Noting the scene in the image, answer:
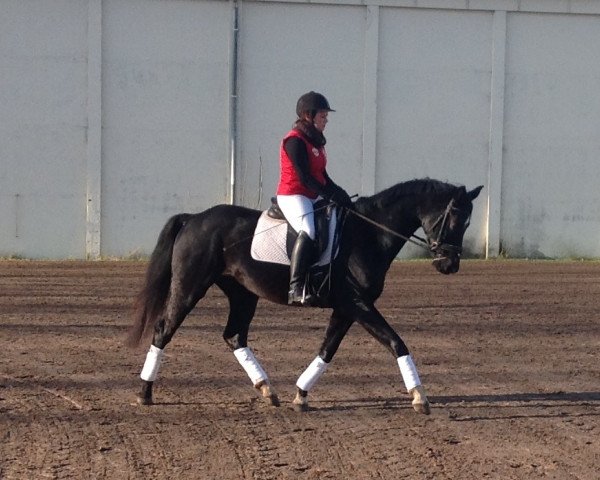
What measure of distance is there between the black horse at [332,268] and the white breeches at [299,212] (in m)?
0.34

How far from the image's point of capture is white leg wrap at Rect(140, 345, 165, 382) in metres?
9.06

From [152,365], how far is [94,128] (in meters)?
15.4

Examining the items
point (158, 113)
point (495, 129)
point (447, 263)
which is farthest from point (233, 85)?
point (447, 263)

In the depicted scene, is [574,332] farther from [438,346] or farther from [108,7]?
[108,7]

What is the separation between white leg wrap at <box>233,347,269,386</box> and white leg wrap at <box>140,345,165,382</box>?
0.70m

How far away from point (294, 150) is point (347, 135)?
1619 centimetres

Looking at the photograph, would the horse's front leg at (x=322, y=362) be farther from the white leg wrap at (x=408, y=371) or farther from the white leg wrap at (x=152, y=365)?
the white leg wrap at (x=152, y=365)

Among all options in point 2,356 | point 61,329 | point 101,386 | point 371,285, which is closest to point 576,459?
point 371,285

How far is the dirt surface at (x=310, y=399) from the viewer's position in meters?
7.26

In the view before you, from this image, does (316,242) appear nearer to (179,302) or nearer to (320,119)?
(320,119)

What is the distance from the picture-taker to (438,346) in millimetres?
12453

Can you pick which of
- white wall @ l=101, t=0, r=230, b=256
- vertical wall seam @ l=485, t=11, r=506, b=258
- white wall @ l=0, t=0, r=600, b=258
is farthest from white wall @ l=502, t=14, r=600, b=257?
white wall @ l=101, t=0, r=230, b=256

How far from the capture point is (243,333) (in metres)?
9.43

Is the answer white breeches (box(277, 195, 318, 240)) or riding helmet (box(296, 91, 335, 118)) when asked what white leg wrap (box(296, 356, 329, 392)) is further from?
riding helmet (box(296, 91, 335, 118))
